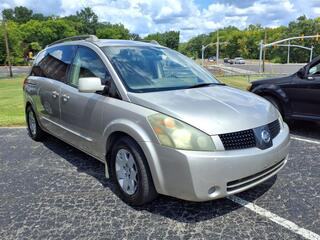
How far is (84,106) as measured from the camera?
4.23 metres

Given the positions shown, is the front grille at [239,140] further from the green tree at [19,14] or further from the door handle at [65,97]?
the green tree at [19,14]

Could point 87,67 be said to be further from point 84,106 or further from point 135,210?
point 135,210

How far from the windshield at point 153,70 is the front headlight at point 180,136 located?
72cm

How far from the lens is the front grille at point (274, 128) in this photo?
3.56 m

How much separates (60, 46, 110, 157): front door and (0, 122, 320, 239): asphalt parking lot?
1.74 feet

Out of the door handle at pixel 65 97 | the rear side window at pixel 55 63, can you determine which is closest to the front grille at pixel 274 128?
the door handle at pixel 65 97

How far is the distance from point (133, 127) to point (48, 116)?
236 cm

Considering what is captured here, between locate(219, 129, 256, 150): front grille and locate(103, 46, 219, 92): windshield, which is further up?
locate(103, 46, 219, 92): windshield

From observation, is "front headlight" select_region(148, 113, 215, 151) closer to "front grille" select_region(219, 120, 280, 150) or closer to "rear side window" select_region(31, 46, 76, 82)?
"front grille" select_region(219, 120, 280, 150)

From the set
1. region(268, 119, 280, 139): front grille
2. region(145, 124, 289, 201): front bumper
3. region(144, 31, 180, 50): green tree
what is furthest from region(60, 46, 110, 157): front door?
region(144, 31, 180, 50): green tree

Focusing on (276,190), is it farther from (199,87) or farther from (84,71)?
(84,71)

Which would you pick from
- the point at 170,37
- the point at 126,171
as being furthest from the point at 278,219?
the point at 170,37

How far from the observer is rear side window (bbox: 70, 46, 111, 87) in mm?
4086

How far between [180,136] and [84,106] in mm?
1610
